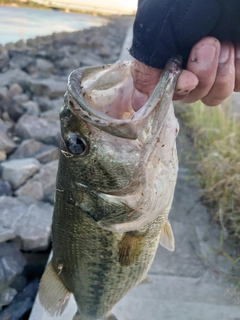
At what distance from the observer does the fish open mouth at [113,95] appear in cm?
149

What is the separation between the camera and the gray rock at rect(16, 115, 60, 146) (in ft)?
17.5

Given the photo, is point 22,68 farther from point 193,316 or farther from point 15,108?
point 193,316

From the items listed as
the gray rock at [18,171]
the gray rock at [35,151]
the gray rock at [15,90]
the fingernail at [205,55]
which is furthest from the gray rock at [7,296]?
the gray rock at [15,90]

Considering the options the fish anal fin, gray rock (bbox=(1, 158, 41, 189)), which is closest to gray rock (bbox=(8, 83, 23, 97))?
gray rock (bbox=(1, 158, 41, 189))

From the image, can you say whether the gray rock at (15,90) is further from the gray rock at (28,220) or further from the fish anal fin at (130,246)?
the fish anal fin at (130,246)

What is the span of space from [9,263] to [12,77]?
546cm

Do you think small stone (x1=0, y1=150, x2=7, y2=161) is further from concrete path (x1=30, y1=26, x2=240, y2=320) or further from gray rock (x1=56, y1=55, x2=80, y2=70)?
gray rock (x1=56, y1=55, x2=80, y2=70)

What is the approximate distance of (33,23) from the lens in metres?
14.9

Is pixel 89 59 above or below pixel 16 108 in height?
below

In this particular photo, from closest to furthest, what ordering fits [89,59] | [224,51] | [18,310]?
[224,51] < [18,310] < [89,59]

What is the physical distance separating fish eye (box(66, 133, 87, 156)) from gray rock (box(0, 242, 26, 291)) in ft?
6.42

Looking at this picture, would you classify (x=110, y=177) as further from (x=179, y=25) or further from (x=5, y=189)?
(x=5, y=189)

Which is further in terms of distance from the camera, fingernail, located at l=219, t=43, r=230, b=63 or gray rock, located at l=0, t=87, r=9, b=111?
gray rock, located at l=0, t=87, r=9, b=111

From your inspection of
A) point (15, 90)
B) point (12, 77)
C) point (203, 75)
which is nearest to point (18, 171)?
point (203, 75)
